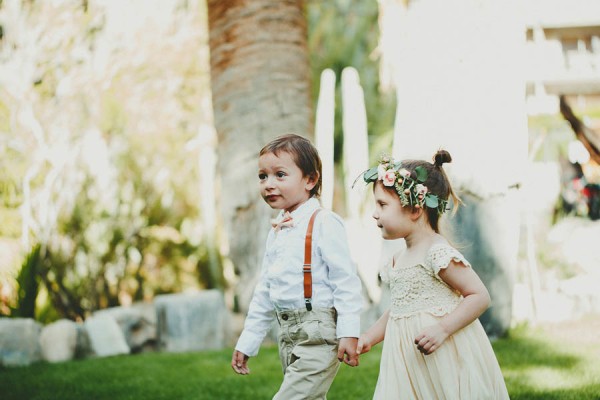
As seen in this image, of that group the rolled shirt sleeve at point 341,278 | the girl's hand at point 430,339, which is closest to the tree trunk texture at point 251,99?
the rolled shirt sleeve at point 341,278

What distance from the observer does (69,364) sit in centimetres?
500

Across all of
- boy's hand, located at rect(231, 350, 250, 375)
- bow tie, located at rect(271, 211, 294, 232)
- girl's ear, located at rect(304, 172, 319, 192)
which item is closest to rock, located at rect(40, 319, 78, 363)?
boy's hand, located at rect(231, 350, 250, 375)

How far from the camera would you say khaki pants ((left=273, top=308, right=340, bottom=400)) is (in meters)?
2.39

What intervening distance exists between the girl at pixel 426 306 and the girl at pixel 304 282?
0.13 metres

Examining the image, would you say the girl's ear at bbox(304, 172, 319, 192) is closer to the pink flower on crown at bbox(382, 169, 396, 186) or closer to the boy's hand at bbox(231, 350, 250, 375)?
the pink flower on crown at bbox(382, 169, 396, 186)

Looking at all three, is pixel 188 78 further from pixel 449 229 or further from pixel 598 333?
pixel 449 229

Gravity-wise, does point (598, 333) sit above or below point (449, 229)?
below

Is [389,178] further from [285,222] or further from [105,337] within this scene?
[105,337]

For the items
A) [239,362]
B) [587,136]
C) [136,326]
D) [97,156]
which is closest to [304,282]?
[239,362]

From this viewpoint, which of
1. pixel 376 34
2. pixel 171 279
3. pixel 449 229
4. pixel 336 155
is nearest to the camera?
pixel 449 229

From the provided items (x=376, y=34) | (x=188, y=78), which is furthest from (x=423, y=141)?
(x=188, y=78)

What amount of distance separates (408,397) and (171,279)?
20.2 feet

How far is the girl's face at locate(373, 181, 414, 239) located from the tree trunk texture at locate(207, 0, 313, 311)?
3.55m

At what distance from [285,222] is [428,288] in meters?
0.58
